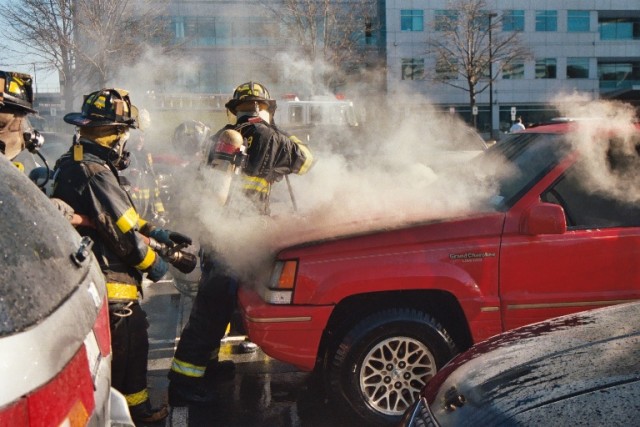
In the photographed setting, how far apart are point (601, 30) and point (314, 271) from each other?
150 ft

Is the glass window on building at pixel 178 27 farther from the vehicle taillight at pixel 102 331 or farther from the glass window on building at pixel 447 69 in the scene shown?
the vehicle taillight at pixel 102 331

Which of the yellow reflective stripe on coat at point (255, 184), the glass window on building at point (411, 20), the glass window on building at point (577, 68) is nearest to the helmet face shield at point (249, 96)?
the yellow reflective stripe on coat at point (255, 184)

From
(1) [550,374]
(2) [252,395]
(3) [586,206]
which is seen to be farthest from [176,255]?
(3) [586,206]

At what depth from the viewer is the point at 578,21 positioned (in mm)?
41281

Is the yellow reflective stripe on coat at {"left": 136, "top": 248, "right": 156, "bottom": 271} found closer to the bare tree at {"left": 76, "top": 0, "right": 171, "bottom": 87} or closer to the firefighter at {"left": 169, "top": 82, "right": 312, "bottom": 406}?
the firefighter at {"left": 169, "top": 82, "right": 312, "bottom": 406}

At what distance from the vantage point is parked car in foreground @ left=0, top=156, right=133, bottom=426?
139 centimetres

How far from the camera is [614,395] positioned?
5.99 ft

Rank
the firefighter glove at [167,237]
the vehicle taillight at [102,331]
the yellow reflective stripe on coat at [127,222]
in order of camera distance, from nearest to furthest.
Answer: the vehicle taillight at [102,331]
the yellow reflective stripe on coat at [127,222]
the firefighter glove at [167,237]

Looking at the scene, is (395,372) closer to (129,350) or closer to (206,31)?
(129,350)

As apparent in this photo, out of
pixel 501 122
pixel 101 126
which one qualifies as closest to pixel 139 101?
pixel 101 126

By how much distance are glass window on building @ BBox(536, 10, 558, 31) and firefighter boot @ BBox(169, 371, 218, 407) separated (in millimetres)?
41748

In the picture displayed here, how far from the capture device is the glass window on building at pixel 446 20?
3271 centimetres

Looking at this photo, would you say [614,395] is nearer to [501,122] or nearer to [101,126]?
[101,126]

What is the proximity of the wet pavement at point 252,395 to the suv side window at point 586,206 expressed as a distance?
186 centimetres
